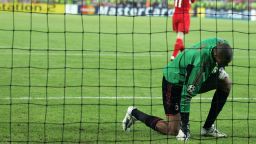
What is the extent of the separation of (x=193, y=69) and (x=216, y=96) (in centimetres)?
81

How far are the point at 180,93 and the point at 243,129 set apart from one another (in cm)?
115

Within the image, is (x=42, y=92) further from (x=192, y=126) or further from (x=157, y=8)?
(x=157, y=8)

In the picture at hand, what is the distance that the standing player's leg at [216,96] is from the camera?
7.86 metres

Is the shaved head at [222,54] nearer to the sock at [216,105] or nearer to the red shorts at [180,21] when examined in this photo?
the sock at [216,105]

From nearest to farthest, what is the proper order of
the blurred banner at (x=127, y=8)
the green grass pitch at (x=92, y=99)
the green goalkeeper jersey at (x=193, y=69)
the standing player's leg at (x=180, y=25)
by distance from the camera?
1. the green goalkeeper jersey at (x=193, y=69)
2. the green grass pitch at (x=92, y=99)
3. the standing player's leg at (x=180, y=25)
4. the blurred banner at (x=127, y=8)

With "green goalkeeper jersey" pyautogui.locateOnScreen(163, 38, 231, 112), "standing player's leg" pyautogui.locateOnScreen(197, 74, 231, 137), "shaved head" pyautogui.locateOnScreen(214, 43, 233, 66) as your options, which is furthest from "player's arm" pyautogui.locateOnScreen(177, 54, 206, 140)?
"standing player's leg" pyautogui.locateOnScreen(197, 74, 231, 137)

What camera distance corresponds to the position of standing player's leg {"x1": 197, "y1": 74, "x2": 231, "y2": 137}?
7863 millimetres

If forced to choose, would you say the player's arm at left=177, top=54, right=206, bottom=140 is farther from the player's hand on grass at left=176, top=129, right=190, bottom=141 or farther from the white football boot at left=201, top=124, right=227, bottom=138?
the white football boot at left=201, top=124, right=227, bottom=138

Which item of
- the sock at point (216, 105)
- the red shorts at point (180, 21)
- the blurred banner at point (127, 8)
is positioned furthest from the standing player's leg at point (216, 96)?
the blurred banner at point (127, 8)

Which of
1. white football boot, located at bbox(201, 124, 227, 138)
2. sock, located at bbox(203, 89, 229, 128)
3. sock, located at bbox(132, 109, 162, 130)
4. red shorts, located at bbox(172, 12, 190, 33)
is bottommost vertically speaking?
white football boot, located at bbox(201, 124, 227, 138)

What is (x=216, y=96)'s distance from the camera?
806 cm

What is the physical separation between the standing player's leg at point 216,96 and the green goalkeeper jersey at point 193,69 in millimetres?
210

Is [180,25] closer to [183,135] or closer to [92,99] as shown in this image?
[92,99]

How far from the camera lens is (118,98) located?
1070 centimetres
